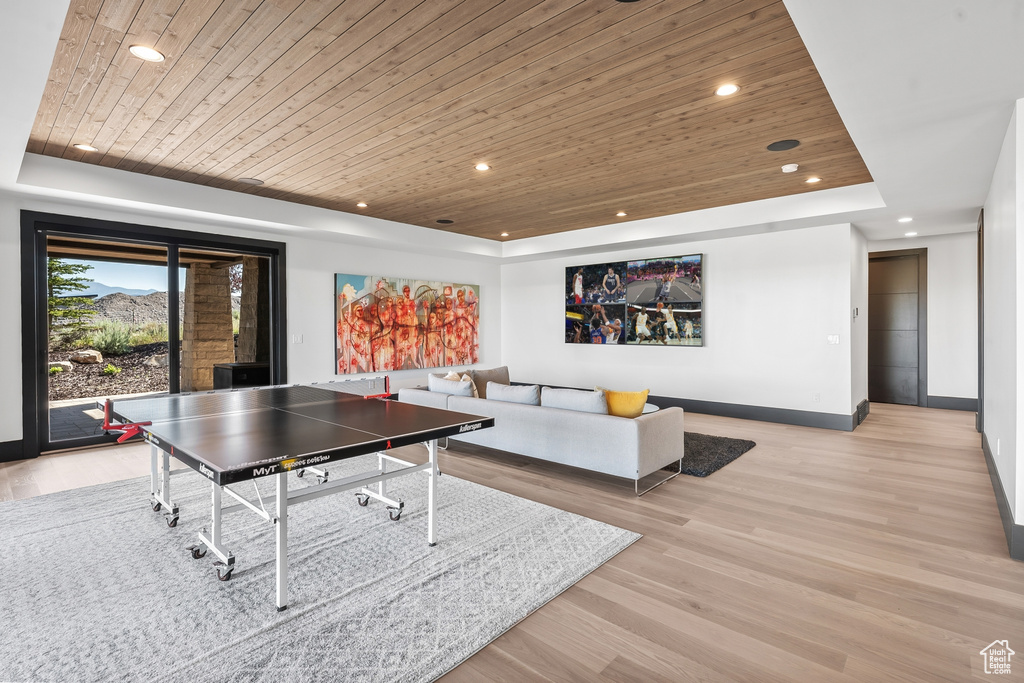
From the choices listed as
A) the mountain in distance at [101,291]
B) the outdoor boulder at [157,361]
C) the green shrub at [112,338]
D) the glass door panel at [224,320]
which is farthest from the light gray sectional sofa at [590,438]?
the mountain in distance at [101,291]

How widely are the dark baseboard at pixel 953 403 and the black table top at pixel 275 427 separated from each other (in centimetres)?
778

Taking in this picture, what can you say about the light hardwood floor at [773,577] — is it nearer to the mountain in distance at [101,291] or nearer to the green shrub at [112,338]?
the green shrub at [112,338]

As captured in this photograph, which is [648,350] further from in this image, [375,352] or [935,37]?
Result: [935,37]

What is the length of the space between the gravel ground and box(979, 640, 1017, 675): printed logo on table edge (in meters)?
6.93

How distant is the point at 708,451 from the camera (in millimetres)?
5098

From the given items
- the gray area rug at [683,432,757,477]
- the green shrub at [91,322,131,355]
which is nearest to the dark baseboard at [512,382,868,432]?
the gray area rug at [683,432,757,477]

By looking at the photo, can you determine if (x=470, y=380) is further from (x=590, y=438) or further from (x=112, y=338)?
(x=112, y=338)

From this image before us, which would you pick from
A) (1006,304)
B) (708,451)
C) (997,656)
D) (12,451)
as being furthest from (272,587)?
(1006,304)

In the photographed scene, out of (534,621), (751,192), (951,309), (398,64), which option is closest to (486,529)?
(534,621)

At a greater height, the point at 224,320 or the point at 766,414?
the point at 224,320

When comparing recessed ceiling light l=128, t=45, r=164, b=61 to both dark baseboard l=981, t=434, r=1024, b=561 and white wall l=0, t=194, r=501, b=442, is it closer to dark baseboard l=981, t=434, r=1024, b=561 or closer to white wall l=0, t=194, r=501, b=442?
white wall l=0, t=194, r=501, b=442

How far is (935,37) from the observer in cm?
207

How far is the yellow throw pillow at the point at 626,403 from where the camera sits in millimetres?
4016

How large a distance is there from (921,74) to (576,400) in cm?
288
